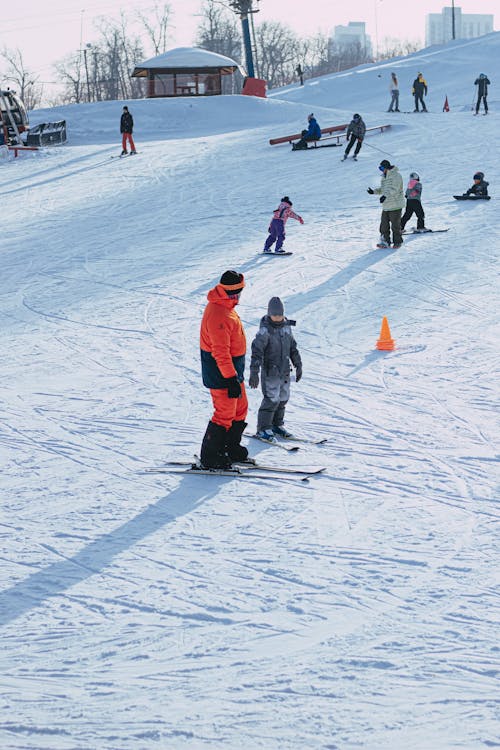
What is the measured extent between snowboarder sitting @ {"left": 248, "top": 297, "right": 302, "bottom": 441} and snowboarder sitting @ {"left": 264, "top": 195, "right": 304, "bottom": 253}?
772 centimetres

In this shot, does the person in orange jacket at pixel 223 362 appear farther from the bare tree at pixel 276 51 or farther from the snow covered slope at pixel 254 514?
the bare tree at pixel 276 51

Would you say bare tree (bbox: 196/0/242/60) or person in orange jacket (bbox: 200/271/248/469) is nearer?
person in orange jacket (bbox: 200/271/248/469)

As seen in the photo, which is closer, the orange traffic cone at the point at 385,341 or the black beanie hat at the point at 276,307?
the black beanie hat at the point at 276,307

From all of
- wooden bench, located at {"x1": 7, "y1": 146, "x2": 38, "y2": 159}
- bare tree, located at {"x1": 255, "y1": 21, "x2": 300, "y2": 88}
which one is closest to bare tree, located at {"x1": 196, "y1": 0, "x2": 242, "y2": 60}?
bare tree, located at {"x1": 255, "y1": 21, "x2": 300, "y2": 88}

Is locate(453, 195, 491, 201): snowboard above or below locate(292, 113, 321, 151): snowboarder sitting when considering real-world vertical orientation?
below

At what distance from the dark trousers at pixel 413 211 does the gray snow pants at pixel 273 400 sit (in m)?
9.17

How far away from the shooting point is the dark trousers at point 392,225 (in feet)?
51.8

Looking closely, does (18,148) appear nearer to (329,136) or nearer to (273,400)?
(329,136)

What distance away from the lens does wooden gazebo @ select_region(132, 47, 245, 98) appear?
4059 cm

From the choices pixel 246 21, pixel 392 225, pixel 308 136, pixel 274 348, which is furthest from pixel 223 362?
pixel 246 21

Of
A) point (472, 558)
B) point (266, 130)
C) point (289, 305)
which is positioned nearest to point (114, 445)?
point (472, 558)

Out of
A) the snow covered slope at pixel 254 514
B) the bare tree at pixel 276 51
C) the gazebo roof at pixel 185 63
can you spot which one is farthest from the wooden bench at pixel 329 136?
the bare tree at pixel 276 51

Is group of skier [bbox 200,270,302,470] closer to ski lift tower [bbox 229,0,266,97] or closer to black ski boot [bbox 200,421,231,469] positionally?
black ski boot [bbox 200,421,231,469]

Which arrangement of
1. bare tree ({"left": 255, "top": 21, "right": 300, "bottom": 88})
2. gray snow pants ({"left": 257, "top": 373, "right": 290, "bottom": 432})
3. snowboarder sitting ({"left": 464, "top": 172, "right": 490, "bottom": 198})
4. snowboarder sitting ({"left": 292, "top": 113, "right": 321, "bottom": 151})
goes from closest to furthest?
gray snow pants ({"left": 257, "top": 373, "right": 290, "bottom": 432}), snowboarder sitting ({"left": 464, "top": 172, "right": 490, "bottom": 198}), snowboarder sitting ({"left": 292, "top": 113, "right": 321, "bottom": 151}), bare tree ({"left": 255, "top": 21, "right": 300, "bottom": 88})
